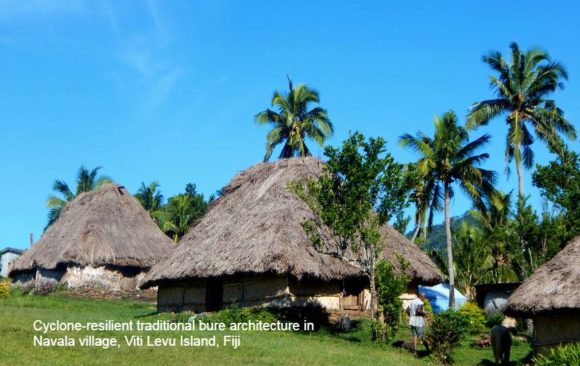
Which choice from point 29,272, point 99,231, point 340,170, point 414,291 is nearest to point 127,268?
point 99,231

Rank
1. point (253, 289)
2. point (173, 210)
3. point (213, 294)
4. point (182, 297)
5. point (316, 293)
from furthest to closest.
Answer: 1. point (173, 210)
2. point (182, 297)
3. point (213, 294)
4. point (253, 289)
5. point (316, 293)

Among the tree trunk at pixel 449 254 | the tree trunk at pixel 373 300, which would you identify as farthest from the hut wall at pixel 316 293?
the tree trunk at pixel 449 254

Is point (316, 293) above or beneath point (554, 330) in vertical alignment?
above

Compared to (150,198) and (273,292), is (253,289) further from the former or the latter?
(150,198)

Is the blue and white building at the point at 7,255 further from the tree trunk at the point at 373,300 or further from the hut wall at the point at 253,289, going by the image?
the tree trunk at the point at 373,300

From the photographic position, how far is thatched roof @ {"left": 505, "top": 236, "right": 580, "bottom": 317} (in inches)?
→ 603

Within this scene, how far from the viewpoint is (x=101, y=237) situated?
34469 mm

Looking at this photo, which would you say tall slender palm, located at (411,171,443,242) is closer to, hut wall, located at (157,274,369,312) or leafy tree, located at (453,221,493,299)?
leafy tree, located at (453,221,493,299)

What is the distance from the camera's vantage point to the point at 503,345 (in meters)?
15.2

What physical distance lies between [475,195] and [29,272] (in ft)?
78.9

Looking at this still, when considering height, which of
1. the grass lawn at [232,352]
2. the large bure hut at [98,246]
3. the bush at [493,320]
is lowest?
the grass lawn at [232,352]

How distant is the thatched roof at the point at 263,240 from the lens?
19422 mm

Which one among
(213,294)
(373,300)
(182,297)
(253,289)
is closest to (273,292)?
(253,289)

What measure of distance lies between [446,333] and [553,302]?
273 centimetres
